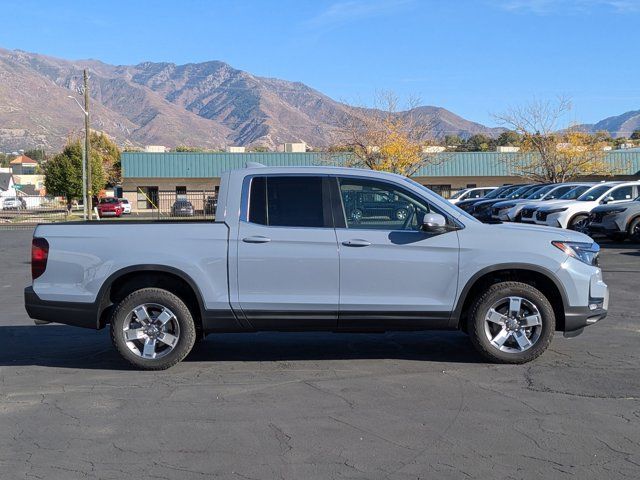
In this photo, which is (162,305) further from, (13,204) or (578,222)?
(13,204)

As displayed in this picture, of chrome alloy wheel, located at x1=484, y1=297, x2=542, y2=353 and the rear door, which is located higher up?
the rear door

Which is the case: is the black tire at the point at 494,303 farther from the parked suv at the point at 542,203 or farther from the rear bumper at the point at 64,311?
the parked suv at the point at 542,203

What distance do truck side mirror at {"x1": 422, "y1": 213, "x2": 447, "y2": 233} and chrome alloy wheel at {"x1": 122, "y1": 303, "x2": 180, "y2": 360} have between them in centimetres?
262

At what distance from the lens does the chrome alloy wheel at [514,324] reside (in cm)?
758

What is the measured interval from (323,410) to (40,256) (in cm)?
334

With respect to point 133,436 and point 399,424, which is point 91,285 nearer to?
point 133,436

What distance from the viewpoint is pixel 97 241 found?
24.7 feet

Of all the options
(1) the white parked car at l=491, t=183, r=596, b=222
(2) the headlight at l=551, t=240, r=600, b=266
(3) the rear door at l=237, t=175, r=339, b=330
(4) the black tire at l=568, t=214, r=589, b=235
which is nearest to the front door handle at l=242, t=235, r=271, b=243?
(3) the rear door at l=237, t=175, r=339, b=330

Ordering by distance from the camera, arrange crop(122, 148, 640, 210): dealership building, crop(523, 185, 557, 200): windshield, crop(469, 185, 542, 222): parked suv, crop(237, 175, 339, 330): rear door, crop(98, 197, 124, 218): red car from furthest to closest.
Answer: crop(122, 148, 640, 210): dealership building, crop(98, 197, 124, 218): red car, crop(469, 185, 542, 222): parked suv, crop(523, 185, 557, 200): windshield, crop(237, 175, 339, 330): rear door

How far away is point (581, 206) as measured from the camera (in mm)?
22125

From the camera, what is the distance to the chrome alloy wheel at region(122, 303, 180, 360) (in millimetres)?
7547

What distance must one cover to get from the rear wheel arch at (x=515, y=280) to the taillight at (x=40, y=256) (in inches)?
162

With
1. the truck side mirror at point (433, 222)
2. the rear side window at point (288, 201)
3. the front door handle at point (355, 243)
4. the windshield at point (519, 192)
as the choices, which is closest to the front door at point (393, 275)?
the front door handle at point (355, 243)

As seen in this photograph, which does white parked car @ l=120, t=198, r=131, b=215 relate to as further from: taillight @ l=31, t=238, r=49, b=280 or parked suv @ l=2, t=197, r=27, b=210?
taillight @ l=31, t=238, r=49, b=280
